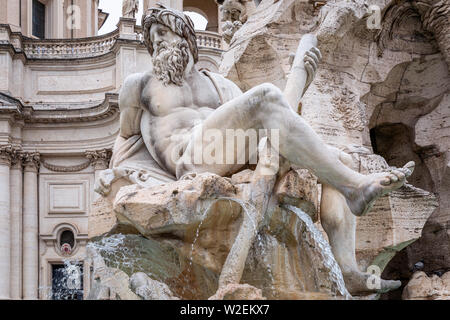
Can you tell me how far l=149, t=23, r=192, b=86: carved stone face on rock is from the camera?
5527mm

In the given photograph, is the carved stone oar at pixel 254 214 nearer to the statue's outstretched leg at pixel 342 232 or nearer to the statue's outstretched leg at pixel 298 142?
the statue's outstretched leg at pixel 298 142

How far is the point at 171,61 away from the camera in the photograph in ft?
18.1

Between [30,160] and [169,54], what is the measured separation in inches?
785

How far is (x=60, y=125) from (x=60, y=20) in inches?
286

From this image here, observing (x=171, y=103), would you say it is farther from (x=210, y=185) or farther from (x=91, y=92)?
(x=91, y=92)

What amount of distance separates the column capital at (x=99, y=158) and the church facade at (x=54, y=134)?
3 centimetres

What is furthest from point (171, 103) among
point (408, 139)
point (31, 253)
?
point (31, 253)

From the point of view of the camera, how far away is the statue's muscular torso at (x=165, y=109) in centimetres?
546

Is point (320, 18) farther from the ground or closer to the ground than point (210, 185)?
farther from the ground

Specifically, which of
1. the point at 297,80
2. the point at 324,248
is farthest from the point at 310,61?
the point at 324,248

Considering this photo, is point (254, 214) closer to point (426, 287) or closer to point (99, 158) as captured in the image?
point (426, 287)

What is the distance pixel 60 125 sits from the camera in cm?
2502

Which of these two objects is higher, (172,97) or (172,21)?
(172,21)

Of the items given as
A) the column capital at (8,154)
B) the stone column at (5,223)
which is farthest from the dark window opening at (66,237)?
the column capital at (8,154)
